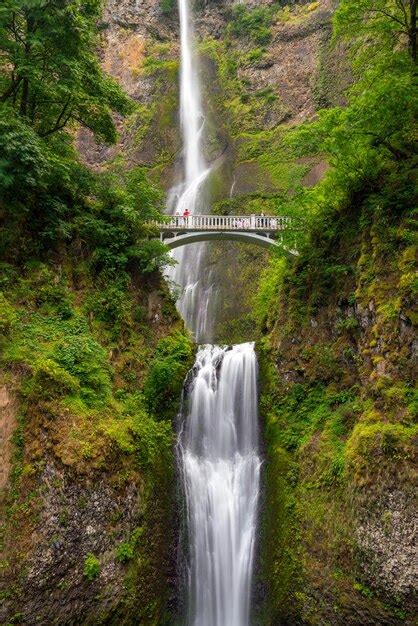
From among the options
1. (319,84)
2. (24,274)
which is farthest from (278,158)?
(24,274)

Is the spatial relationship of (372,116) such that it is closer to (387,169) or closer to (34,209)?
(387,169)

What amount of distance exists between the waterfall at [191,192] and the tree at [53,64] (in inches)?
257

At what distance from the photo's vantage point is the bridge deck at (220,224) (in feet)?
61.4

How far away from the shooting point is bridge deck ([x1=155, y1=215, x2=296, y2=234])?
1872 cm

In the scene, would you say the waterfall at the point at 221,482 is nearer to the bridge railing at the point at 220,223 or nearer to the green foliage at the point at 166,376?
the green foliage at the point at 166,376

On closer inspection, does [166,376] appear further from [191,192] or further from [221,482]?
[191,192]

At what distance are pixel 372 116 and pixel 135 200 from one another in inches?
320

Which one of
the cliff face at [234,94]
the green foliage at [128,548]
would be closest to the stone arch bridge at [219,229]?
the cliff face at [234,94]

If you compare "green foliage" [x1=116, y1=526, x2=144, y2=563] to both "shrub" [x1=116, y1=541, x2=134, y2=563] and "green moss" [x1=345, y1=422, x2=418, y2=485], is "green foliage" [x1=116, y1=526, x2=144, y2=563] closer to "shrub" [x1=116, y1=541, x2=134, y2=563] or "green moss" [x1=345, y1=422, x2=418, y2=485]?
"shrub" [x1=116, y1=541, x2=134, y2=563]

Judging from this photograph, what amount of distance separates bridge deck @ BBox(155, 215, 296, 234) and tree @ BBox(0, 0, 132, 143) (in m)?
5.84

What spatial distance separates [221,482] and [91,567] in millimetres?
4098

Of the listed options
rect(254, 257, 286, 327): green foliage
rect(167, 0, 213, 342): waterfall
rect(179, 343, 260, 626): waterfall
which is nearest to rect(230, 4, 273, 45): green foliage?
rect(167, 0, 213, 342): waterfall

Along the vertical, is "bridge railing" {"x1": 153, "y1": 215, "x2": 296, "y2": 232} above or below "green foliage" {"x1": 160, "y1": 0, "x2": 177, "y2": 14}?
below

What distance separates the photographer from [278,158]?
29453mm
